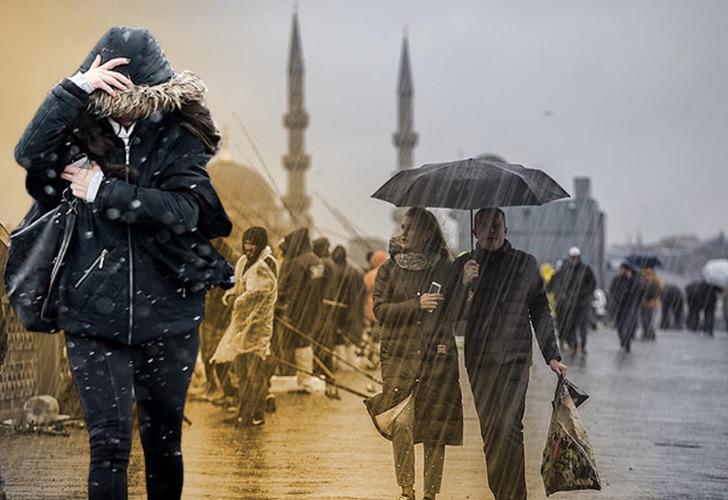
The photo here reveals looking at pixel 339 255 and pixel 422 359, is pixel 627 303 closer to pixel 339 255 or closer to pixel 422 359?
pixel 339 255

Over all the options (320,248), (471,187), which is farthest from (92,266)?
(320,248)

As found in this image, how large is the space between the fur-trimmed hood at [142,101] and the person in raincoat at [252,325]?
20.0ft

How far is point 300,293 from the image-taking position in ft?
41.6

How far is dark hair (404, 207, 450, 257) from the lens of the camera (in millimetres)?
6121

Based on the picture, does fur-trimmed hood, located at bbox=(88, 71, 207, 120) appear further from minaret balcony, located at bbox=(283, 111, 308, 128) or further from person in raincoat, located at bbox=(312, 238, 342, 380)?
minaret balcony, located at bbox=(283, 111, 308, 128)

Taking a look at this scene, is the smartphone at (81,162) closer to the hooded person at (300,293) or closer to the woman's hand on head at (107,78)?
the woman's hand on head at (107,78)

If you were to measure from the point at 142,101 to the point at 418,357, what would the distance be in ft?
8.16

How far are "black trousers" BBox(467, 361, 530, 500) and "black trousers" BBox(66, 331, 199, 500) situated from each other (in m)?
1.97

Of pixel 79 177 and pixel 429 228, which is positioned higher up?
pixel 79 177

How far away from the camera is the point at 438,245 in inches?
243

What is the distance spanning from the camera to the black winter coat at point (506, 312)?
19.1 ft

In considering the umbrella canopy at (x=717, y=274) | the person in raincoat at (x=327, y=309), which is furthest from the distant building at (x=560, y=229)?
the person in raincoat at (x=327, y=309)

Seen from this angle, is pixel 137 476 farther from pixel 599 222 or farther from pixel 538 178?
pixel 599 222

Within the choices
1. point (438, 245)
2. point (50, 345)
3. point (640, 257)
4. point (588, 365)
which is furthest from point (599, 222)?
point (438, 245)
